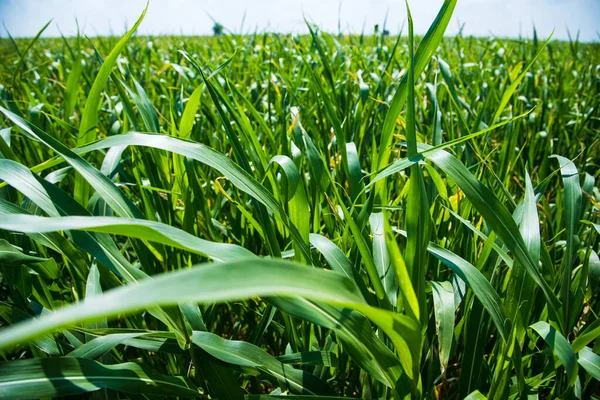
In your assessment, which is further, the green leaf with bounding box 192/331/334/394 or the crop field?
the green leaf with bounding box 192/331/334/394

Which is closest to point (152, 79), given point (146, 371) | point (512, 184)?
point (512, 184)

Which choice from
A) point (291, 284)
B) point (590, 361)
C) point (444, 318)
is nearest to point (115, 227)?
point (291, 284)

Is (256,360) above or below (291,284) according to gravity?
below

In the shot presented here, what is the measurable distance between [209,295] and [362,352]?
27 centimetres

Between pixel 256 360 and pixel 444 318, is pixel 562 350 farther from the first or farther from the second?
pixel 256 360

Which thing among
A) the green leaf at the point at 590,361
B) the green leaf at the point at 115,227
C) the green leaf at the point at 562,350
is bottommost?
the green leaf at the point at 590,361

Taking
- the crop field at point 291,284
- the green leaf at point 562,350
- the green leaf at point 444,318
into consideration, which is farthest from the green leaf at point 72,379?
the green leaf at point 562,350

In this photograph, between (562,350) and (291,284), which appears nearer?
(291,284)

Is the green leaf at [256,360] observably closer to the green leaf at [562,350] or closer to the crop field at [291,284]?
the crop field at [291,284]

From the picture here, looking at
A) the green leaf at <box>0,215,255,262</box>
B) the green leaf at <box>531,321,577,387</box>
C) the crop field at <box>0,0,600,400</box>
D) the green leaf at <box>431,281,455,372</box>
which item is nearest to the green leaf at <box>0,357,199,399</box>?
the crop field at <box>0,0,600,400</box>

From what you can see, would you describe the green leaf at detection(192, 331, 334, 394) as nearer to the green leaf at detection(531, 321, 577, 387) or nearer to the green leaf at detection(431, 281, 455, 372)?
the green leaf at detection(431, 281, 455, 372)

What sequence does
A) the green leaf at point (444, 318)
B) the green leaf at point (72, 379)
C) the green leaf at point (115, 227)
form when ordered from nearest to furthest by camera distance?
the green leaf at point (115, 227) → the green leaf at point (72, 379) → the green leaf at point (444, 318)

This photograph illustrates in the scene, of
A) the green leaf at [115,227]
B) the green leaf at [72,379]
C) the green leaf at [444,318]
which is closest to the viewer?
the green leaf at [115,227]

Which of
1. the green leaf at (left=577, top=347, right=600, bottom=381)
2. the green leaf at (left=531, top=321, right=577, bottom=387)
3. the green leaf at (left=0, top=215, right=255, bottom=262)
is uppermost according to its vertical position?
the green leaf at (left=0, top=215, right=255, bottom=262)
